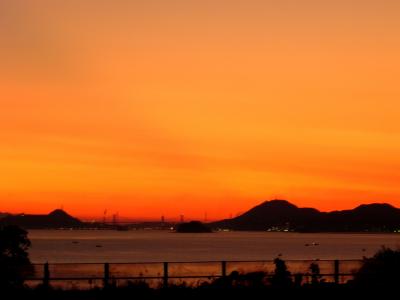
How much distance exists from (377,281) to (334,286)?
5.65ft

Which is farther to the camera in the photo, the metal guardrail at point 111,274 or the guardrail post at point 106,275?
the metal guardrail at point 111,274

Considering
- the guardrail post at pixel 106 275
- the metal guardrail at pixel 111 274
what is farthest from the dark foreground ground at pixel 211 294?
the metal guardrail at pixel 111 274

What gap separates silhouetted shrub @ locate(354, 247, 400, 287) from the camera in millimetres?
25641

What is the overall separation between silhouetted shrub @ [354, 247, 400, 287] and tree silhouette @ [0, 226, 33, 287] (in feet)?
34.7

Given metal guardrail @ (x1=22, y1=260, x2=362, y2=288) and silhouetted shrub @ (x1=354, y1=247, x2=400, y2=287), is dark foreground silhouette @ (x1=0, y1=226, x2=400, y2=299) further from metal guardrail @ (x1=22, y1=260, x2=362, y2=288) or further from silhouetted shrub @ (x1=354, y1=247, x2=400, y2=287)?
metal guardrail @ (x1=22, y1=260, x2=362, y2=288)

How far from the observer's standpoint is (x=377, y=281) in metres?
25.8

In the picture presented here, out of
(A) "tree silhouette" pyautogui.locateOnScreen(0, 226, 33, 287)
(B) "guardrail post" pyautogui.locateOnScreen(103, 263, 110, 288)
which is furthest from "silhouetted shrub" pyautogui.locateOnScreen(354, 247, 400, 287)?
(A) "tree silhouette" pyautogui.locateOnScreen(0, 226, 33, 287)

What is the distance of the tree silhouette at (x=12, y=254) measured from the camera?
23.9 m

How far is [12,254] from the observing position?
24.0 metres

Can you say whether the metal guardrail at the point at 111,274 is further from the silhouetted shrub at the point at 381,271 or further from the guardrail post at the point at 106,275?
the silhouetted shrub at the point at 381,271

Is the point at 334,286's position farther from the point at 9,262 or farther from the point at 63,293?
the point at 9,262

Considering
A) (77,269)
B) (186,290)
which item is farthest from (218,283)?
(77,269)

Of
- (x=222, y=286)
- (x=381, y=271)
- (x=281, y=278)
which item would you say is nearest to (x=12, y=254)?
(x=222, y=286)

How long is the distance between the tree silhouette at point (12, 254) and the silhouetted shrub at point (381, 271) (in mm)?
10582
